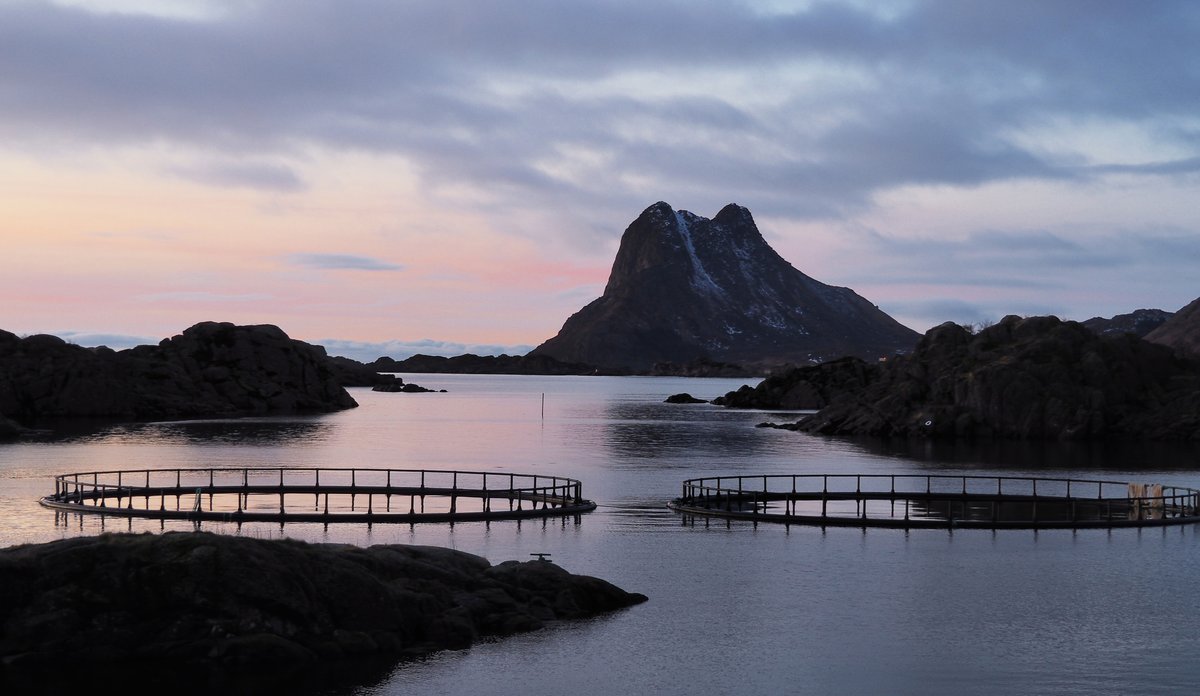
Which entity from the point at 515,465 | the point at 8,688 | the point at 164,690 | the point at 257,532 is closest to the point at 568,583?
the point at 164,690

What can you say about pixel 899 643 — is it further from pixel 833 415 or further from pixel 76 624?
pixel 833 415

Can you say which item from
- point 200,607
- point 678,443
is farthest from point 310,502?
point 678,443

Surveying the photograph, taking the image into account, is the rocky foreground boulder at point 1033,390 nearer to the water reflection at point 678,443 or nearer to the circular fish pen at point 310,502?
the water reflection at point 678,443

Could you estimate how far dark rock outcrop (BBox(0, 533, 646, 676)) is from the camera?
34.3 m

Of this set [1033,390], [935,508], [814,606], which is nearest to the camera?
[814,606]

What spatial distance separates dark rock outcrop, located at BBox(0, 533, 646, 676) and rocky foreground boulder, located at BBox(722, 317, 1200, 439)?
130744 mm

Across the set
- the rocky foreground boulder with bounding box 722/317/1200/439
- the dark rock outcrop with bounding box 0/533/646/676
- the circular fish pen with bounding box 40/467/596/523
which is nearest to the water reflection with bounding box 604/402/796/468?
the rocky foreground boulder with bounding box 722/317/1200/439

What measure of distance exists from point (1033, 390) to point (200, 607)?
140m

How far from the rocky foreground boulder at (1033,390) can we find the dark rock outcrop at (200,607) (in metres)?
131

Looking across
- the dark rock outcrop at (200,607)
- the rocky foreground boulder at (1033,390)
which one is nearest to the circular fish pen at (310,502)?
the dark rock outcrop at (200,607)

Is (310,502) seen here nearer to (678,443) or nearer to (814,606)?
(814,606)

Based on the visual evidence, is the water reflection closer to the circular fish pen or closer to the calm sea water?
the calm sea water

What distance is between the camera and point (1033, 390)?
6216 inches

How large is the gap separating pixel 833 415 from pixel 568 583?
136 m
